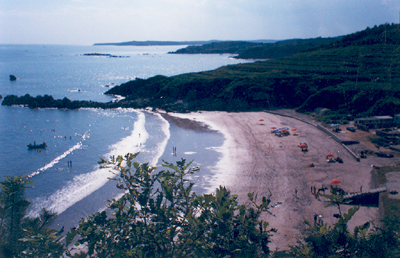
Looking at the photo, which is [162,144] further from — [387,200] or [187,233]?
[187,233]

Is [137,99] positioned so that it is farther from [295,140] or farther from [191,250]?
[191,250]

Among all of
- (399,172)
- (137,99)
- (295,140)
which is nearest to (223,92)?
(137,99)

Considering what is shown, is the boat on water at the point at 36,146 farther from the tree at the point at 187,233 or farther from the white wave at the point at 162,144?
the tree at the point at 187,233

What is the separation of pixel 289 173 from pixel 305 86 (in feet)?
125

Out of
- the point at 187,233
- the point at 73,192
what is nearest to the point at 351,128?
the point at 73,192

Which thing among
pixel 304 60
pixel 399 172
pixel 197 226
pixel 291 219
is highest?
pixel 304 60

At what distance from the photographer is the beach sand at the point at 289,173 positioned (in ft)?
57.9

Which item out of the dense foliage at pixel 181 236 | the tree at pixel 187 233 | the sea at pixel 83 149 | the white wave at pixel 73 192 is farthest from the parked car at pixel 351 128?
the tree at pixel 187 233

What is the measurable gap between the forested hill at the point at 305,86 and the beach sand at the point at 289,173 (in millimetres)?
13613

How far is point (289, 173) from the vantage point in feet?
81.2

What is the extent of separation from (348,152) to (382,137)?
6338mm

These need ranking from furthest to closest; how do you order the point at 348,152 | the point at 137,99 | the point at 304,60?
the point at 304,60 < the point at 137,99 < the point at 348,152

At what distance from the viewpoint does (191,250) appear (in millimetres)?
4855

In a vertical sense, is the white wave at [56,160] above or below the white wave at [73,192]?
above
